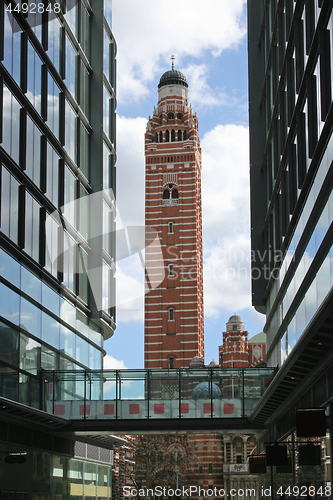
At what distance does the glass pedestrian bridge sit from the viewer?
2830 cm

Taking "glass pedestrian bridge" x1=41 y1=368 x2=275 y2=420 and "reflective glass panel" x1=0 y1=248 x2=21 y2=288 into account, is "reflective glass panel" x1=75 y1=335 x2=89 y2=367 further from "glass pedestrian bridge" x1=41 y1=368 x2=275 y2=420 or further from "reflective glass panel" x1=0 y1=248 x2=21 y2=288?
"reflective glass panel" x1=0 y1=248 x2=21 y2=288

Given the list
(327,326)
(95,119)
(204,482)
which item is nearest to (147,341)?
(204,482)

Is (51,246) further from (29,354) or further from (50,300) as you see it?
(29,354)

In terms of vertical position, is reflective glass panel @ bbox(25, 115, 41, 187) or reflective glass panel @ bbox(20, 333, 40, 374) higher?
reflective glass panel @ bbox(25, 115, 41, 187)

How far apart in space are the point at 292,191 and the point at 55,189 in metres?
11.1

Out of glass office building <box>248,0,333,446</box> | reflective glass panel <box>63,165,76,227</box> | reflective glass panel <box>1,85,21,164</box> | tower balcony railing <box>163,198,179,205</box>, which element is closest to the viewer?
glass office building <box>248,0,333,446</box>

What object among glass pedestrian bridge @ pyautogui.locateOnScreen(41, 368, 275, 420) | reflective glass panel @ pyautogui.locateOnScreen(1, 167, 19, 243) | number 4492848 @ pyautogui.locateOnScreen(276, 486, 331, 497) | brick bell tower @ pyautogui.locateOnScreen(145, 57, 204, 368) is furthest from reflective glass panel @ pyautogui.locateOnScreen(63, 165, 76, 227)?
brick bell tower @ pyautogui.locateOnScreen(145, 57, 204, 368)

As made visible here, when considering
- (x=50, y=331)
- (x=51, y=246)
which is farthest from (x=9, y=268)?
(x=50, y=331)

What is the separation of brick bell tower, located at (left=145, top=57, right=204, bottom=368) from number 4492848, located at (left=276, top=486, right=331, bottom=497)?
78.9 metres

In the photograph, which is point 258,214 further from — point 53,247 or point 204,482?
point 204,482

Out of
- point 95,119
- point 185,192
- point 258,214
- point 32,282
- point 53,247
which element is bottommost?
point 32,282

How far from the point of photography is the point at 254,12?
37.8 metres

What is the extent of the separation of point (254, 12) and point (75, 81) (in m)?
11.0

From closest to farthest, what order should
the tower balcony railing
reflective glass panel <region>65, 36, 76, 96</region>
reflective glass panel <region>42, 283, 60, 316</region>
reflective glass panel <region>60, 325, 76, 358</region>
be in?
reflective glass panel <region>42, 283, 60, 316</region>
reflective glass panel <region>60, 325, 76, 358</region>
reflective glass panel <region>65, 36, 76, 96</region>
the tower balcony railing
